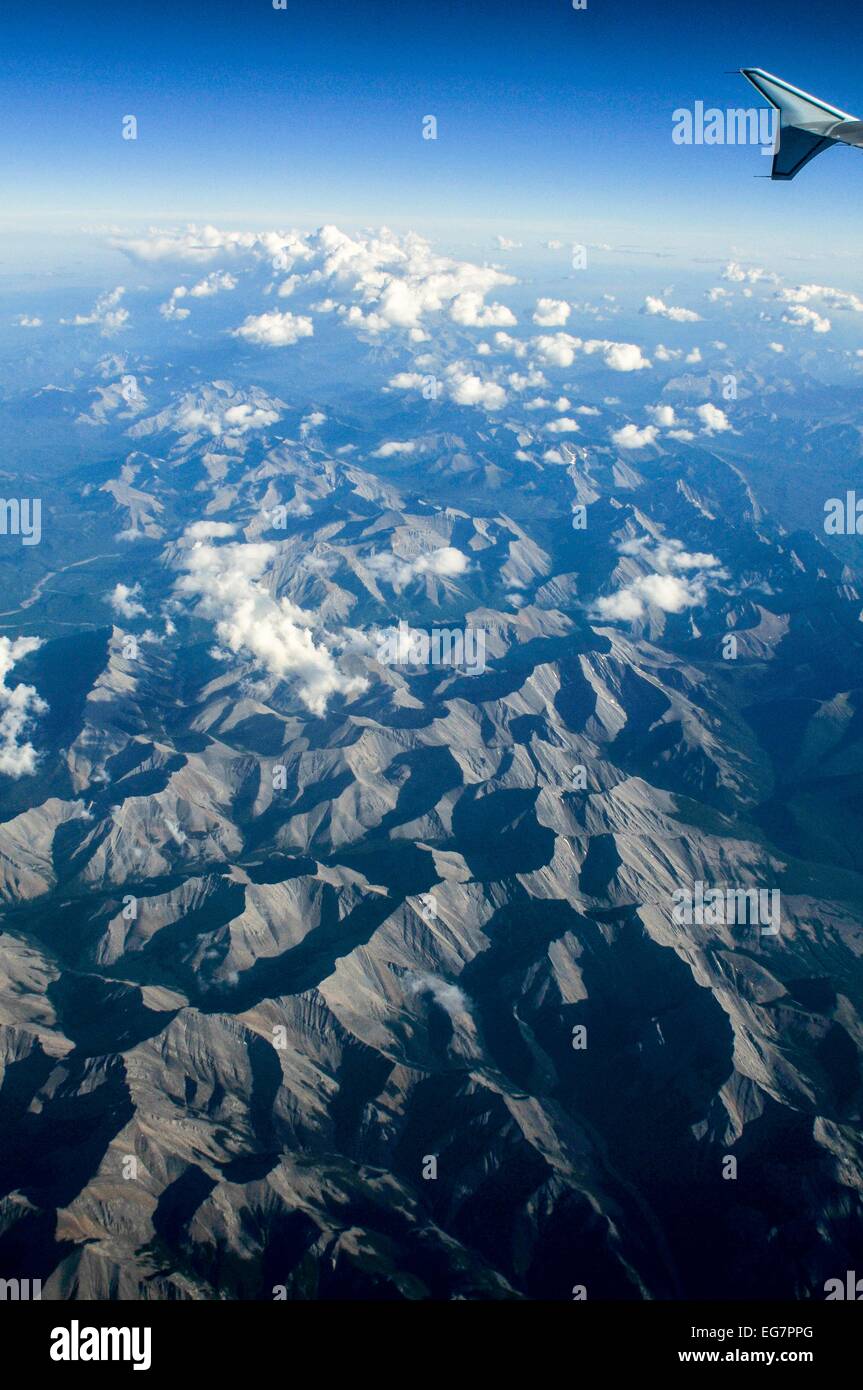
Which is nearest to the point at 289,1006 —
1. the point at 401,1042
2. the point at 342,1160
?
the point at 401,1042

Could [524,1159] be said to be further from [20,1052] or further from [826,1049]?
[20,1052]

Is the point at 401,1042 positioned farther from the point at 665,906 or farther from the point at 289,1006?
the point at 665,906
